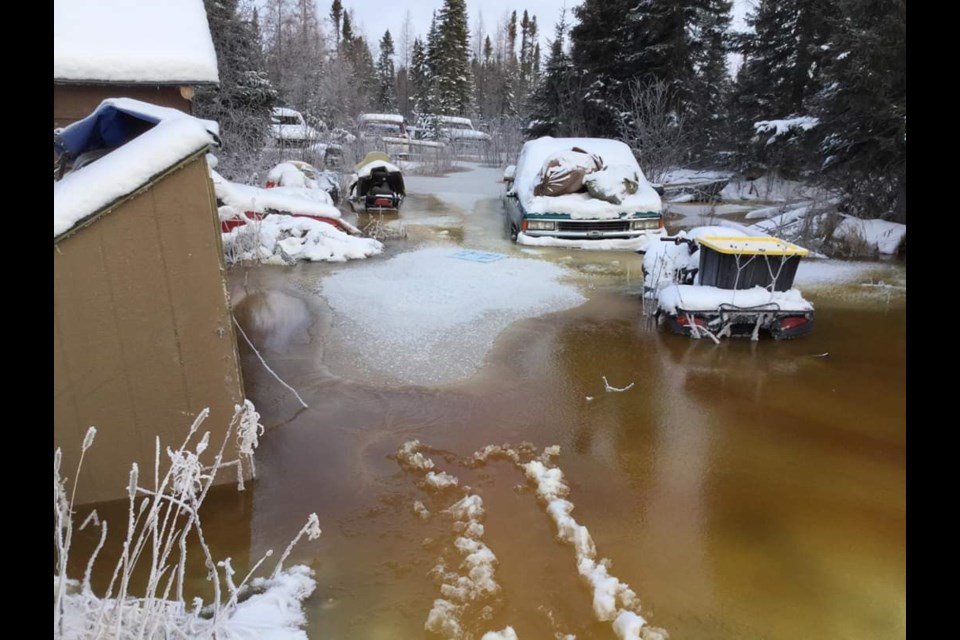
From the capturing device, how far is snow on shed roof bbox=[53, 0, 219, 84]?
652 cm

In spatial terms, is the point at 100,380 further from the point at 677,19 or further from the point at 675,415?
the point at 677,19

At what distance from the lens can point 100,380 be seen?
9.98 ft

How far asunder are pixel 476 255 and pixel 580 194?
264cm

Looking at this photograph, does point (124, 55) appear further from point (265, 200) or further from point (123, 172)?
point (123, 172)

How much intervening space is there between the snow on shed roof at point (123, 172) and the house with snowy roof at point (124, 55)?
4684 millimetres

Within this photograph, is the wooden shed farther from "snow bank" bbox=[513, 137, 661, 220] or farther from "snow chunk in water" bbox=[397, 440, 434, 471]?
"snow bank" bbox=[513, 137, 661, 220]

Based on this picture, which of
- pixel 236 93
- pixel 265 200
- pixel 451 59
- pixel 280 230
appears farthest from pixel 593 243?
pixel 451 59

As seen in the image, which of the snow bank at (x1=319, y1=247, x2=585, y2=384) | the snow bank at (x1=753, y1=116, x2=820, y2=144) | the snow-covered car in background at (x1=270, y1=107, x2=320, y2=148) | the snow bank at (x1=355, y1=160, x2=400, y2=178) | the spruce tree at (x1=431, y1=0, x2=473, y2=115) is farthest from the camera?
the spruce tree at (x1=431, y1=0, x2=473, y2=115)

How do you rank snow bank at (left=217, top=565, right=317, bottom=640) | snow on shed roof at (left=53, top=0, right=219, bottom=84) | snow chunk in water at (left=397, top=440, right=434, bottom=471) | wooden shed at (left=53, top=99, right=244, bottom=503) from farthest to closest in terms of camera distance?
snow on shed roof at (left=53, top=0, right=219, bottom=84), snow chunk in water at (left=397, top=440, right=434, bottom=471), wooden shed at (left=53, top=99, right=244, bottom=503), snow bank at (left=217, top=565, right=317, bottom=640)

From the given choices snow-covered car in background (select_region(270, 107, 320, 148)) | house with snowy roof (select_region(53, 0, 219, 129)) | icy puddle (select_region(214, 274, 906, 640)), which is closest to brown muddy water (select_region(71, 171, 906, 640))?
icy puddle (select_region(214, 274, 906, 640))

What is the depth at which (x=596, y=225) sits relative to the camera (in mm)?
11117

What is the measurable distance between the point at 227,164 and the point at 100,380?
1316 cm

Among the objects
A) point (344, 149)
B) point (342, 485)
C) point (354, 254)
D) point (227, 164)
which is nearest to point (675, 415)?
point (342, 485)

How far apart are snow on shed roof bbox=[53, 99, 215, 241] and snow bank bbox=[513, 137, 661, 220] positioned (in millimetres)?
8575
